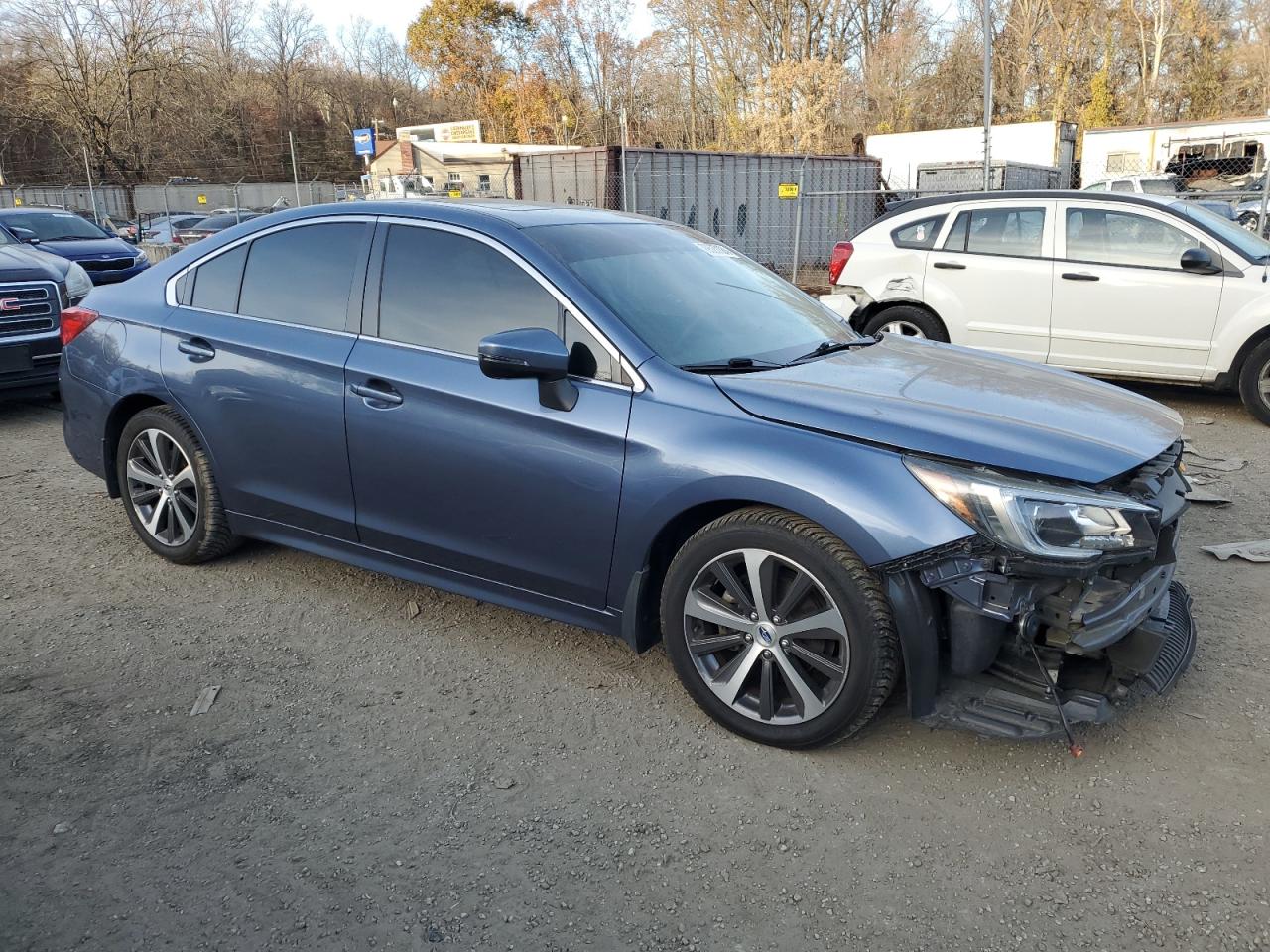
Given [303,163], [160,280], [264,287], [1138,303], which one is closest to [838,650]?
[264,287]

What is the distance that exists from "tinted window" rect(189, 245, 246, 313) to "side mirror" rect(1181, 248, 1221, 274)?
6.47m

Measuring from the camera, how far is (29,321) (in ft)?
25.2

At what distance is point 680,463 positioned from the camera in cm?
304

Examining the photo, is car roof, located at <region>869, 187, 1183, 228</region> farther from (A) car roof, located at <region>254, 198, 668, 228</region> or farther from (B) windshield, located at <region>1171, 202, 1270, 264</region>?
(A) car roof, located at <region>254, 198, 668, 228</region>

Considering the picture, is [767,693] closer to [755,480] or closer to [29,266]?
[755,480]

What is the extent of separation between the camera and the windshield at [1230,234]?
23.7 feet

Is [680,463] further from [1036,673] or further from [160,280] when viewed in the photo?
[160,280]

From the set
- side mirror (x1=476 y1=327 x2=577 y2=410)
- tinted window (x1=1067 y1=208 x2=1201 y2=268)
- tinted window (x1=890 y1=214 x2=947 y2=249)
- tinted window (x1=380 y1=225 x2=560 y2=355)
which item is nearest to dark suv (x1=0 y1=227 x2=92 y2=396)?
tinted window (x1=380 y1=225 x2=560 y2=355)

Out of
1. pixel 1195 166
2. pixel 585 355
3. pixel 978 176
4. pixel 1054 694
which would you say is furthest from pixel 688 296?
pixel 1195 166

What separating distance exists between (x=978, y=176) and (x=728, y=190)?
697 cm

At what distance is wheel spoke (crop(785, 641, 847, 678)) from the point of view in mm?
2887

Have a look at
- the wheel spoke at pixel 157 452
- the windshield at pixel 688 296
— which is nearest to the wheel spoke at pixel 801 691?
the windshield at pixel 688 296

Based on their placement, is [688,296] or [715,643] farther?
[688,296]

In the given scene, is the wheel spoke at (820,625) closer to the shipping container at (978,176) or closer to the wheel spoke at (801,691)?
the wheel spoke at (801,691)
